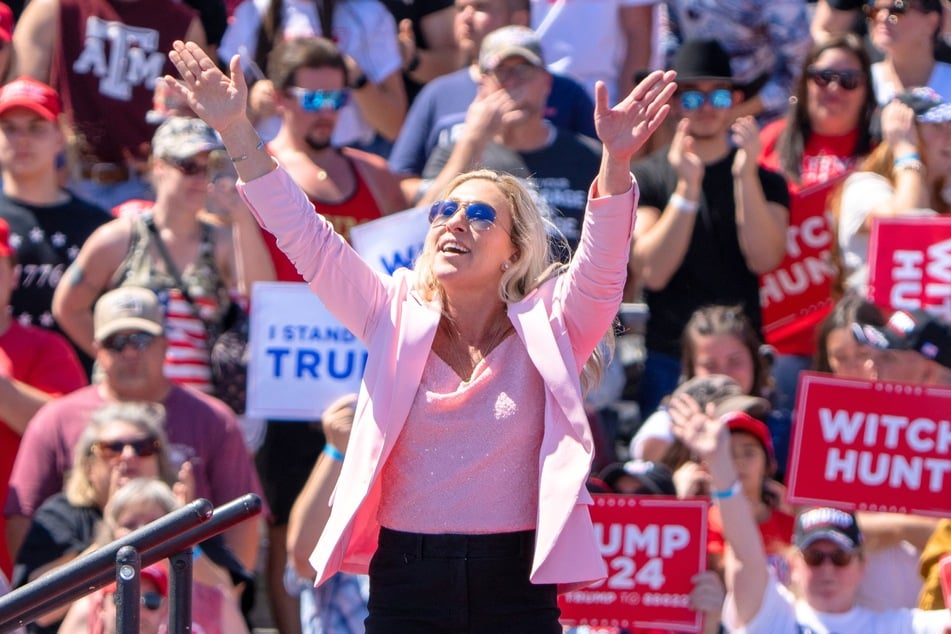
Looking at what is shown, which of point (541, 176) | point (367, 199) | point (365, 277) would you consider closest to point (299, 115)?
point (367, 199)

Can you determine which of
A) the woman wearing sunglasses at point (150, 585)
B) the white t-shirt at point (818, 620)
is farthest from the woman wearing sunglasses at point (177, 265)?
the white t-shirt at point (818, 620)

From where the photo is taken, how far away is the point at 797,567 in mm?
6094

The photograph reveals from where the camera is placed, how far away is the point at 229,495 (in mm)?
6605

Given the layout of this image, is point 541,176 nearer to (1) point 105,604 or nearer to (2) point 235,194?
(2) point 235,194

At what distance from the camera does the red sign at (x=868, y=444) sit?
5.97 metres

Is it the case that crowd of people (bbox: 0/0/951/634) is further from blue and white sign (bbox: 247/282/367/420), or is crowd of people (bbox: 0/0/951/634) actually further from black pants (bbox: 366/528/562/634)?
blue and white sign (bbox: 247/282/367/420)

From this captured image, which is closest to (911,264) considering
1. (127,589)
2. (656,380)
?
(656,380)

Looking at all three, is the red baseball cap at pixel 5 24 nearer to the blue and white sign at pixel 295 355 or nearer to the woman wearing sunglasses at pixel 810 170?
the blue and white sign at pixel 295 355

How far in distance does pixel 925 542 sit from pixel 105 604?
2.77 meters

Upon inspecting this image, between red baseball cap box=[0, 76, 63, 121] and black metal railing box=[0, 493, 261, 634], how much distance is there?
4.38 metres

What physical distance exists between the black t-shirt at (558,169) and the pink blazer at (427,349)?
3138mm

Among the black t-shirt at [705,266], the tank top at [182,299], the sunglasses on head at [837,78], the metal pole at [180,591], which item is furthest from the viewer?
the sunglasses on head at [837,78]

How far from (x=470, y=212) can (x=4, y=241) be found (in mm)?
3205

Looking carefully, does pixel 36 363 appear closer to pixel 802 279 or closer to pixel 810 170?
pixel 802 279
